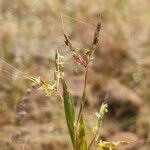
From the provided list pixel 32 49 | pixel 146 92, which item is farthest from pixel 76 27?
pixel 146 92

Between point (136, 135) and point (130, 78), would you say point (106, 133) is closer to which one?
point (136, 135)

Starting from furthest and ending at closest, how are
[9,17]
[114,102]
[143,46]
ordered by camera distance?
[143,46] → [9,17] → [114,102]

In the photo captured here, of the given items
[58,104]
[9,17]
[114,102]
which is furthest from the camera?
[9,17]

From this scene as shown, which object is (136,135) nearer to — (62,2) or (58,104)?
(58,104)

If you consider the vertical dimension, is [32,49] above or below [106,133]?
above

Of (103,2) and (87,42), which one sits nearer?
(87,42)

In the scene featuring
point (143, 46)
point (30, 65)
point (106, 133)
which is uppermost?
point (143, 46)

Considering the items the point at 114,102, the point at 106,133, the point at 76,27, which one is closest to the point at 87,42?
the point at 76,27
